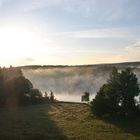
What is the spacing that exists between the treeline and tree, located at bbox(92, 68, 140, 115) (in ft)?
88.0

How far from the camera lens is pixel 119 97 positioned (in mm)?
86625

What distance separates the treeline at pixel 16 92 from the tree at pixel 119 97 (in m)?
26.8

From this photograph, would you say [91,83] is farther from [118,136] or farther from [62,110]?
[118,136]

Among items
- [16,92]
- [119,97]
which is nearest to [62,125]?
[119,97]

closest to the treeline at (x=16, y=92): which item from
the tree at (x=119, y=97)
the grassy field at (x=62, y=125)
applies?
the grassy field at (x=62, y=125)

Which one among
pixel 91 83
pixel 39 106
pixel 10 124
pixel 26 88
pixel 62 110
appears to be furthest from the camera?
pixel 91 83

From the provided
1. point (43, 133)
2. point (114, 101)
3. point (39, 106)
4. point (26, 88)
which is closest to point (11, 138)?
point (43, 133)

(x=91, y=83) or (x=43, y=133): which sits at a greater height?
(x=91, y=83)

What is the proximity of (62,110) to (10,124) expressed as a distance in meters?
20.8

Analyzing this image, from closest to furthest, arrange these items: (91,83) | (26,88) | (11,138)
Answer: (11,138) → (26,88) → (91,83)

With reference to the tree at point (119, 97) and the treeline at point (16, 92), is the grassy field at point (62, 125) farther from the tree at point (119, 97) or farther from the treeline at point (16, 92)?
the treeline at point (16, 92)

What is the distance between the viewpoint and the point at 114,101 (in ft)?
283

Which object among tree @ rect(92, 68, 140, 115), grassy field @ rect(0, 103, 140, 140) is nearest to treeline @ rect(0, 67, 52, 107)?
grassy field @ rect(0, 103, 140, 140)

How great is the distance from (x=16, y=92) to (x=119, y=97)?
32623mm
